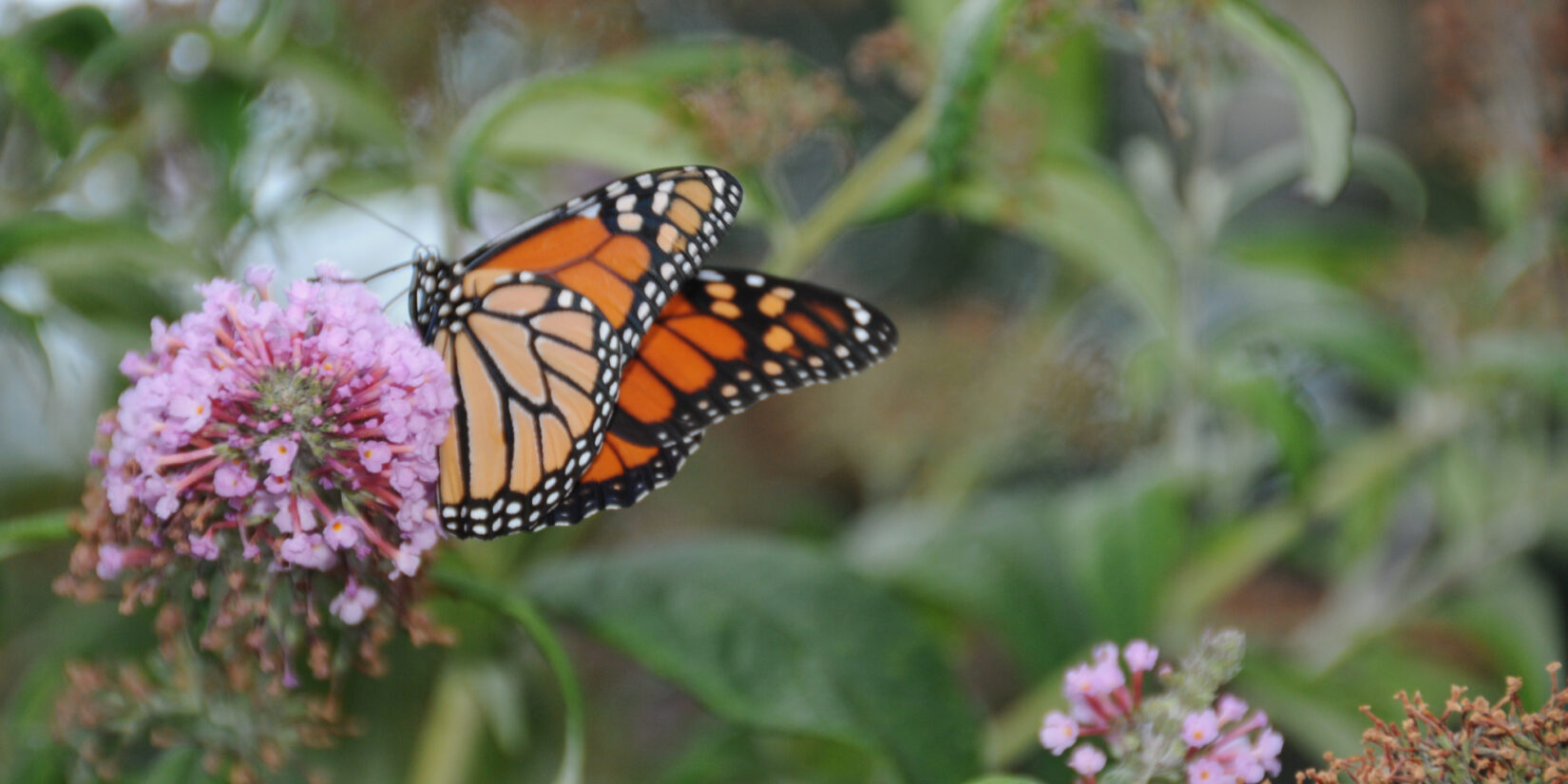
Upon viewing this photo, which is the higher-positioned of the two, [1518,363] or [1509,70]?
[1509,70]

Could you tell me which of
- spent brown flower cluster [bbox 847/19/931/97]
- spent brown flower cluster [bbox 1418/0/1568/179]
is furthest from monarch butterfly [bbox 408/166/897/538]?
spent brown flower cluster [bbox 1418/0/1568/179]

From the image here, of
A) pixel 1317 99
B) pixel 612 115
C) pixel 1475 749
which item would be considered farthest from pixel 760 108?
pixel 1475 749

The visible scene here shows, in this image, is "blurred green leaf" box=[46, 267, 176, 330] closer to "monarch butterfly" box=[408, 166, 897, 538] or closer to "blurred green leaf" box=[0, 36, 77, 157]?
"blurred green leaf" box=[0, 36, 77, 157]

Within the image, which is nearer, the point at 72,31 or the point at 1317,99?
Result: the point at 1317,99

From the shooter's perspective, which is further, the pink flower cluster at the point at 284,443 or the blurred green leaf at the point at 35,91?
the blurred green leaf at the point at 35,91

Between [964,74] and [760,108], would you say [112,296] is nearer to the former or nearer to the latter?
[760,108]

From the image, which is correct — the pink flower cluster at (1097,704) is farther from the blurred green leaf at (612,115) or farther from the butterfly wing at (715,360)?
the blurred green leaf at (612,115)

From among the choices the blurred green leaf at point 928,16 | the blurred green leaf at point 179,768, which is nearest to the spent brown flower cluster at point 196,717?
the blurred green leaf at point 179,768
